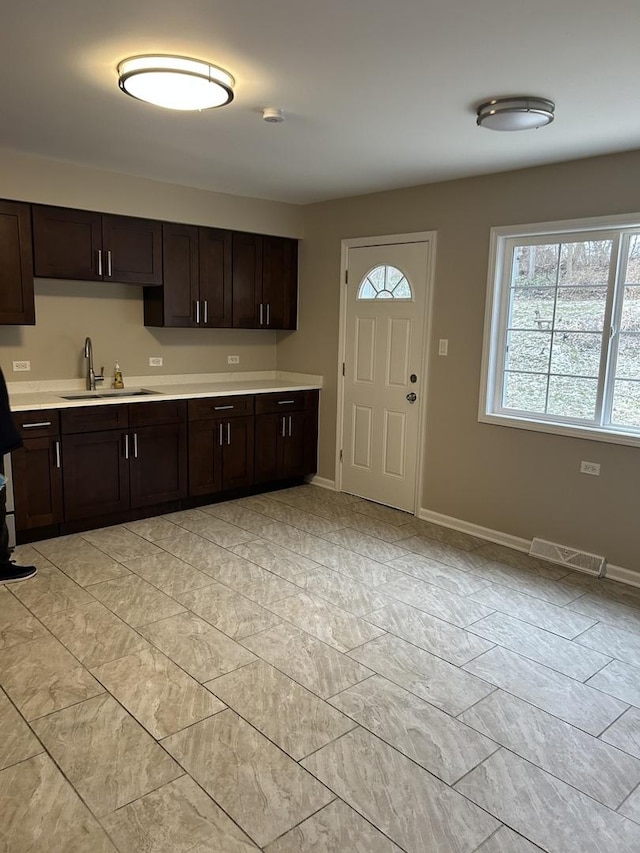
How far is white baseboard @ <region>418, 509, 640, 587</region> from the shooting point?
382 centimetres

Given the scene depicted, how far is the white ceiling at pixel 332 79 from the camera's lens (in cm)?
213

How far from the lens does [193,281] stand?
201 inches

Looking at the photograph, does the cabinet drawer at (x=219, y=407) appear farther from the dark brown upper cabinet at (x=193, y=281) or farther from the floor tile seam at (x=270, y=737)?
the floor tile seam at (x=270, y=737)

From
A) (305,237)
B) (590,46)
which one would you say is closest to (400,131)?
(590,46)

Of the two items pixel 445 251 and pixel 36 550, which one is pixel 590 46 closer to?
pixel 445 251

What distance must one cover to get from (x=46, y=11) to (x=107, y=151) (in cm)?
187

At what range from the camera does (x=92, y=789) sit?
6.77 feet

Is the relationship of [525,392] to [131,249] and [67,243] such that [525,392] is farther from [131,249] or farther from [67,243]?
[67,243]

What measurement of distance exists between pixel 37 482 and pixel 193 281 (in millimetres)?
2000

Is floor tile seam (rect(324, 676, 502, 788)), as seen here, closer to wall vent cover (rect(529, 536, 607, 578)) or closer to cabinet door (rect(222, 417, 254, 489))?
wall vent cover (rect(529, 536, 607, 578))

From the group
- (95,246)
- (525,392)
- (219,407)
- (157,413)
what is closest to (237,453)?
(219,407)

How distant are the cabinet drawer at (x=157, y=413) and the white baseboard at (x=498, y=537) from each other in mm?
2013

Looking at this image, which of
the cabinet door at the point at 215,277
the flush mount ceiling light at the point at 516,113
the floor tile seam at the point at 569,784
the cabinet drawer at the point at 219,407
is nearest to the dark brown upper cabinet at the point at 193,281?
the cabinet door at the point at 215,277

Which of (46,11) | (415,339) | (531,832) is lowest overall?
(531,832)
